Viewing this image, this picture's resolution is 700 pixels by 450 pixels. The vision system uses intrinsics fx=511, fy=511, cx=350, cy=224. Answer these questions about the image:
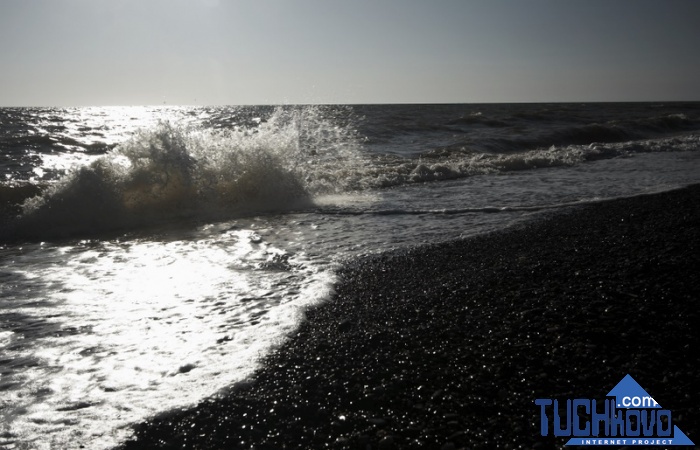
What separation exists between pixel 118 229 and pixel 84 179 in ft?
4.86

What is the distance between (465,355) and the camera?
9.11ft

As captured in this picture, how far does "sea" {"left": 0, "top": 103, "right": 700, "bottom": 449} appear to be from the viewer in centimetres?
270

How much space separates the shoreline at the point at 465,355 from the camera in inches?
86.3

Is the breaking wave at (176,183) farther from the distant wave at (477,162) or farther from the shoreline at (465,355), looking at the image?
the shoreline at (465,355)

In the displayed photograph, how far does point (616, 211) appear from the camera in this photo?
6.45 meters

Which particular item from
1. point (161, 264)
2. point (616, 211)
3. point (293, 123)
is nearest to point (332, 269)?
point (161, 264)

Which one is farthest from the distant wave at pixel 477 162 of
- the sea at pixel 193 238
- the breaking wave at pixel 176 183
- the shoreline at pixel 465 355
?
the shoreline at pixel 465 355

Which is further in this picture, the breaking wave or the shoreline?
the breaking wave

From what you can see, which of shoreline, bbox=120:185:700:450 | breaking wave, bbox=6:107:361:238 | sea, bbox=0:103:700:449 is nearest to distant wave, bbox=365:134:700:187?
sea, bbox=0:103:700:449

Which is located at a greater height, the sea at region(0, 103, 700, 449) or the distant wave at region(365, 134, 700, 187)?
the distant wave at region(365, 134, 700, 187)

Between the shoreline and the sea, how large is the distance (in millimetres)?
260

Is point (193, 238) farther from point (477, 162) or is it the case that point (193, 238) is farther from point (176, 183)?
point (477, 162)

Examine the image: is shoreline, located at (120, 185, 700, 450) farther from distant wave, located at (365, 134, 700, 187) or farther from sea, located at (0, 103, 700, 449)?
distant wave, located at (365, 134, 700, 187)

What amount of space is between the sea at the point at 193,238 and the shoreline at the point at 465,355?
0.85 ft
